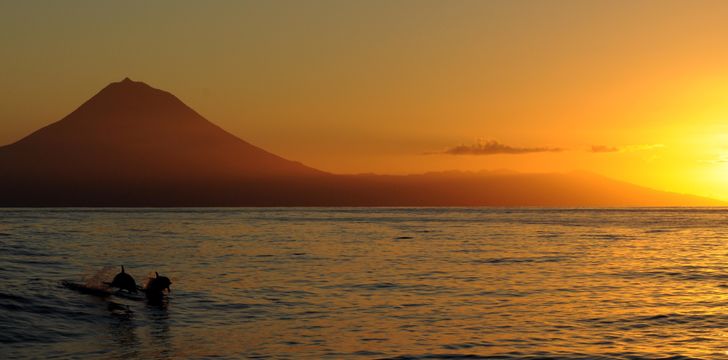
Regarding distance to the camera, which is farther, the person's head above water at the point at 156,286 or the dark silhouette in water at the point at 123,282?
the person's head above water at the point at 156,286

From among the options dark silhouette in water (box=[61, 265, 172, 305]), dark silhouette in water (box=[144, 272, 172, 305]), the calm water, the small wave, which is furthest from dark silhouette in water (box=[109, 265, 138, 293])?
the small wave

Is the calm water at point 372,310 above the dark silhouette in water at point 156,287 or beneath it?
beneath

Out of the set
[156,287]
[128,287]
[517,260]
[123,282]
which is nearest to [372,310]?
[156,287]

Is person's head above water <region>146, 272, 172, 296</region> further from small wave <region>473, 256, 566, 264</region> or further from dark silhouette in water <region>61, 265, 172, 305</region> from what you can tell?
small wave <region>473, 256, 566, 264</region>

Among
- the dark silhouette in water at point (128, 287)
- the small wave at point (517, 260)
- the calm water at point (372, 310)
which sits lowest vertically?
the calm water at point (372, 310)

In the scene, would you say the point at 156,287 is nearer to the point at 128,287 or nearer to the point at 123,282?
the point at 128,287

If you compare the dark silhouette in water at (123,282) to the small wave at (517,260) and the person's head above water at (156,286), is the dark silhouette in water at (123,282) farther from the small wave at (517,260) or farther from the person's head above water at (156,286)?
→ the small wave at (517,260)

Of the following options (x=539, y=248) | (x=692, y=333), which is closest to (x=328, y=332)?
(x=692, y=333)

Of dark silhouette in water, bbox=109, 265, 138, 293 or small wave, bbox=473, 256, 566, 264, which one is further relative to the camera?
small wave, bbox=473, 256, 566, 264

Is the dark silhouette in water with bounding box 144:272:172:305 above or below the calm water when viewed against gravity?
above

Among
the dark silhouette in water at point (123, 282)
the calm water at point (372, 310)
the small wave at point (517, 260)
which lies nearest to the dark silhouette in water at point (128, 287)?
the dark silhouette in water at point (123, 282)

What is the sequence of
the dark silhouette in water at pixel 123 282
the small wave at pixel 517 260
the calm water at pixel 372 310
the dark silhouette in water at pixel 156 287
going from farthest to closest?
the small wave at pixel 517 260
the dark silhouette in water at pixel 156 287
the dark silhouette in water at pixel 123 282
the calm water at pixel 372 310

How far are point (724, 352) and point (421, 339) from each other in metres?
7.66

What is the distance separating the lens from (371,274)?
38406mm
